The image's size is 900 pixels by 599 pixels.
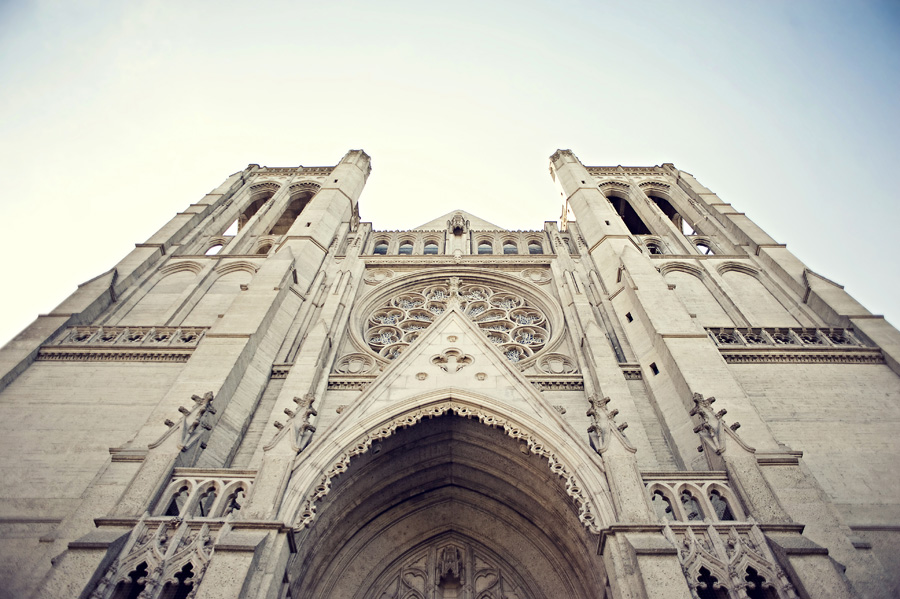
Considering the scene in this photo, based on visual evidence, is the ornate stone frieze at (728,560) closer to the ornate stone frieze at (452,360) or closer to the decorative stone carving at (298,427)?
the ornate stone frieze at (452,360)

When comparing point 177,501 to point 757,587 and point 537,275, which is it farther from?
point 537,275

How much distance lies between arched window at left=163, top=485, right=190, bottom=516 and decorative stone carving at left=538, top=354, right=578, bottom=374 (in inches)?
302

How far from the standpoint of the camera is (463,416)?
9.09m

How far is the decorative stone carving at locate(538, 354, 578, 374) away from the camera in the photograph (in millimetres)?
12836

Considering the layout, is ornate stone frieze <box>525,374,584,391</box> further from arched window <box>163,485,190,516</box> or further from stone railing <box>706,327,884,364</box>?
arched window <box>163,485,190,516</box>

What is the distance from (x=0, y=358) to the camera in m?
11.6

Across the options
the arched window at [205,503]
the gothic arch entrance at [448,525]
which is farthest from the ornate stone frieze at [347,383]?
the arched window at [205,503]

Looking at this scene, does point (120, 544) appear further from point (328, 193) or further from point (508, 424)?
point (328, 193)

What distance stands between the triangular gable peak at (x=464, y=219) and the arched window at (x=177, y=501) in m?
14.0

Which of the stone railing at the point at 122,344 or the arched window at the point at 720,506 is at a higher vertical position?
the stone railing at the point at 122,344

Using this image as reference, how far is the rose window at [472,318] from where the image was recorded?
1398 cm

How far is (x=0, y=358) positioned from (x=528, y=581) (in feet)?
36.7

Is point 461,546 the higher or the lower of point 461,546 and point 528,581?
the higher

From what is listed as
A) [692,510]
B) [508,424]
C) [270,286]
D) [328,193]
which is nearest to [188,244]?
[328,193]
